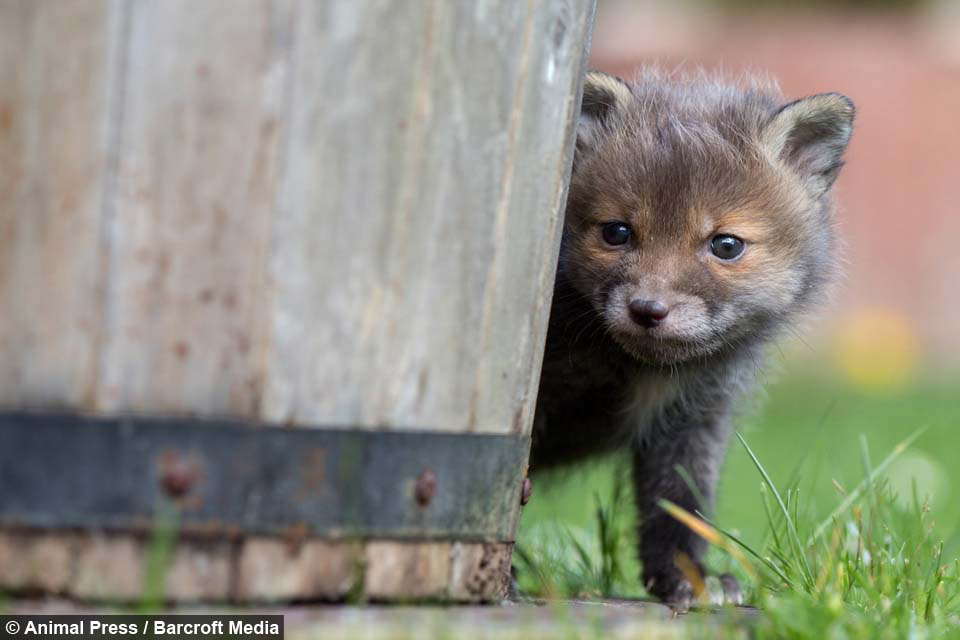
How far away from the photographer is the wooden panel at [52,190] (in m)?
2.23

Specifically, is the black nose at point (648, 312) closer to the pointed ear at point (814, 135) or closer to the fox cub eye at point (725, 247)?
the fox cub eye at point (725, 247)

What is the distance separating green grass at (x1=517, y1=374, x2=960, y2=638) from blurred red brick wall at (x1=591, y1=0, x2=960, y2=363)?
15.9 ft

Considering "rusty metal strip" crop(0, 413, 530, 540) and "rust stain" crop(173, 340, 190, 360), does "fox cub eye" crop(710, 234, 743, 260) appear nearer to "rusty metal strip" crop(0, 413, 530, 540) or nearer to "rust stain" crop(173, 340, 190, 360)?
"rusty metal strip" crop(0, 413, 530, 540)

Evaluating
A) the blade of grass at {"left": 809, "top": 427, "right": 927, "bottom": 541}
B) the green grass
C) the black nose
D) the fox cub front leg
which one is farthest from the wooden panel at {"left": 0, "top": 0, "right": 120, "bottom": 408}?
the fox cub front leg

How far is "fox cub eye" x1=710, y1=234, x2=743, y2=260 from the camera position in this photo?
3.61m

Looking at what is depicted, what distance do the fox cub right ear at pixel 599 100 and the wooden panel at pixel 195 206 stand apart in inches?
67.8

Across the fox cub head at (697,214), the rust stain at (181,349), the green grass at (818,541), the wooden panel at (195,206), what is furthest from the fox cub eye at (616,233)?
the rust stain at (181,349)

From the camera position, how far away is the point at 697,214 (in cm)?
357

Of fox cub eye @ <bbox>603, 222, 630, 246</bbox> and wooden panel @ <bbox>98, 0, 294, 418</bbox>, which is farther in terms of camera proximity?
fox cub eye @ <bbox>603, 222, 630, 246</bbox>

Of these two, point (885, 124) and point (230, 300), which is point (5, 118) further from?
point (885, 124)

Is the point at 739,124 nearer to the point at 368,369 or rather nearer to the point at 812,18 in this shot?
the point at 368,369

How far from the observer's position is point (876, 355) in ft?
41.3

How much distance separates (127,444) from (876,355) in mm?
11381

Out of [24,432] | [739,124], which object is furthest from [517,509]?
[739,124]
